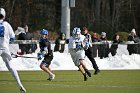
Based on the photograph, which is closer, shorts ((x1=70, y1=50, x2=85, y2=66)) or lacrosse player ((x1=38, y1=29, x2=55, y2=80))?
lacrosse player ((x1=38, y1=29, x2=55, y2=80))

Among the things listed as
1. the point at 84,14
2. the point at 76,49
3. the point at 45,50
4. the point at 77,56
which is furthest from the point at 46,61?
the point at 84,14

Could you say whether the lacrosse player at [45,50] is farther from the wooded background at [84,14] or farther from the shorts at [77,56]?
the wooded background at [84,14]

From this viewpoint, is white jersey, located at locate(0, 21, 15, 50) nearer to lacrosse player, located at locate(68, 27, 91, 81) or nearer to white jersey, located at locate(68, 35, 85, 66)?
lacrosse player, located at locate(68, 27, 91, 81)

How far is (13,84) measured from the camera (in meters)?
21.8

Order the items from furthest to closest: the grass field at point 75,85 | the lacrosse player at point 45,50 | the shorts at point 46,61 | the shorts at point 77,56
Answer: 1. the shorts at point 77,56
2. the shorts at point 46,61
3. the lacrosse player at point 45,50
4. the grass field at point 75,85

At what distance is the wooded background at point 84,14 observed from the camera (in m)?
65.4

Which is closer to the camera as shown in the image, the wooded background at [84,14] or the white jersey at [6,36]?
the white jersey at [6,36]

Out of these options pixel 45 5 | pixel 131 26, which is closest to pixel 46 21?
pixel 45 5

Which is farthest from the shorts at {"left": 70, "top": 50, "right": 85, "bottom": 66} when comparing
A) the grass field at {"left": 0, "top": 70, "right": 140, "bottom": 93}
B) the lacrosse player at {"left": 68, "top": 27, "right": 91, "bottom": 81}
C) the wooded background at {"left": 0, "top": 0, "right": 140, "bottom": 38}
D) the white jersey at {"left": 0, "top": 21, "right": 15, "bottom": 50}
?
the wooded background at {"left": 0, "top": 0, "right": 140, "bottom": 38}

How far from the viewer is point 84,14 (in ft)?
225

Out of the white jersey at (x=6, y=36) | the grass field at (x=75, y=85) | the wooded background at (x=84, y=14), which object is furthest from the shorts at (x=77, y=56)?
the wooded background at (x=84, y=14)

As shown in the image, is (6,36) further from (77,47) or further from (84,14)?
(84,14)

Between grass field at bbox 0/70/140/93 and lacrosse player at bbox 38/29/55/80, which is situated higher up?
lacrosse player at bbox 38/29/55/80

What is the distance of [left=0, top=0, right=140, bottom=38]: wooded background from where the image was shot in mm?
65438
